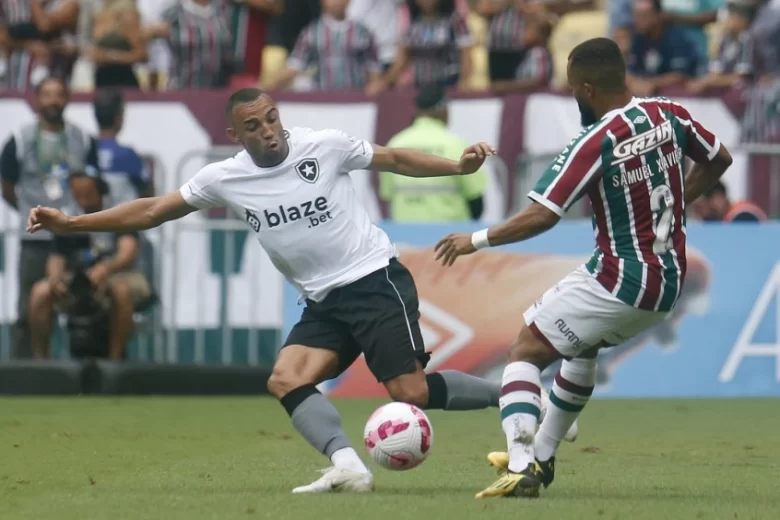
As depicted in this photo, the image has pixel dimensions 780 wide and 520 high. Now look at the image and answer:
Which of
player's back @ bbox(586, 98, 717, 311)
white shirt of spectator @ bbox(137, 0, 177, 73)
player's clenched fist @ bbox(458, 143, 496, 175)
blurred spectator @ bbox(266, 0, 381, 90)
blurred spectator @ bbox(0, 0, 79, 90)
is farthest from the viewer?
white shirt of spectator @ bbox(137, 0, 177, 73)

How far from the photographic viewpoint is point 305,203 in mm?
8031

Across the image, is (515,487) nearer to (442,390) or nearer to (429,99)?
(442,390)

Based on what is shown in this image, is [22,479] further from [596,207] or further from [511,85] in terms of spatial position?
[511,85]

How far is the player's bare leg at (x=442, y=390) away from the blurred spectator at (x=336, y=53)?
7800mm

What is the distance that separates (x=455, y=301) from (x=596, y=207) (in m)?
6.23

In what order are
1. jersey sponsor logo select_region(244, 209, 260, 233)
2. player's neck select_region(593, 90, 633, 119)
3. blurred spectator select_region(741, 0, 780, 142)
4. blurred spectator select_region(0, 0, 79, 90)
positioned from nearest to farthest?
1. player's neck select_region(593, 90, 633, 119)
2. jersey sponsor logo select_region(244, 209, 260, 233)
3. blurred spectator select_region(741, 0, 780, 142)
4. blurred spectator select_region(0, 0, 79, 90)

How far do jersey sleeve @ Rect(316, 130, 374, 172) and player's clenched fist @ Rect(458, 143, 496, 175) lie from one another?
0.60 meters

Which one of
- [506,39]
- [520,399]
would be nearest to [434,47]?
[506,39]

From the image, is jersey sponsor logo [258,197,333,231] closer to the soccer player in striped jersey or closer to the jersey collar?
the soccer player in striped jersey

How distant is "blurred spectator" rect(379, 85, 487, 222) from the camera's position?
1305 cm

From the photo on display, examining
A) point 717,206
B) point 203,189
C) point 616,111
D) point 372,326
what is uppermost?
point 616,111

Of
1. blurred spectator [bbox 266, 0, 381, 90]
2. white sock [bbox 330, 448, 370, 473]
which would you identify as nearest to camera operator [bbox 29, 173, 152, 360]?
blurred spectator [bbox 266, 0, 381, 90]

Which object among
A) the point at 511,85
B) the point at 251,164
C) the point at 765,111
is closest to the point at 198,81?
the point at 511,85

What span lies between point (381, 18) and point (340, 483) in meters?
10.3
